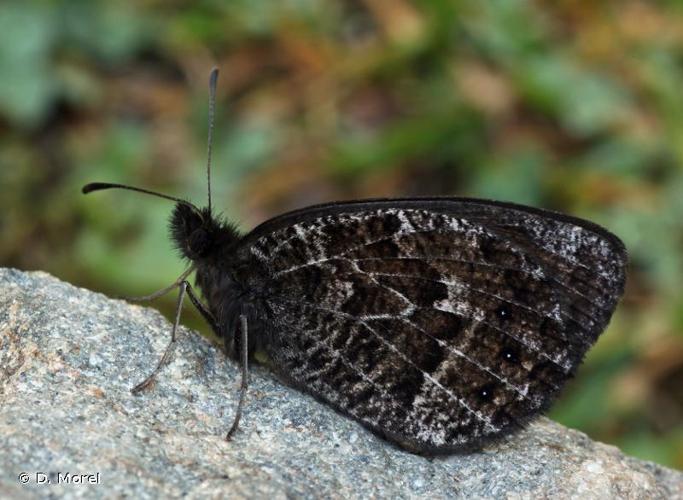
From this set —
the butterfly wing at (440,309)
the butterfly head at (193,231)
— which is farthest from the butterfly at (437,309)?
the butterfly head at (193,231)

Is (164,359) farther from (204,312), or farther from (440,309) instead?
(440,309)

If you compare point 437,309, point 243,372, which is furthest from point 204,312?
point 437,309

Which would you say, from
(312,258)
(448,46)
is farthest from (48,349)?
(448,46)

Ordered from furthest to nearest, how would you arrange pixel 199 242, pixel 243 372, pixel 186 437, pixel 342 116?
pixel 342 116 < pixel 199 242 < pixel 243 372 < pixel 186 437

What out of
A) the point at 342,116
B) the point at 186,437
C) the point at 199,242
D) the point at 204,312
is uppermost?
the point at 342,116

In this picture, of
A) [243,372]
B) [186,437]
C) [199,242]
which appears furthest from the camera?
[199,242]

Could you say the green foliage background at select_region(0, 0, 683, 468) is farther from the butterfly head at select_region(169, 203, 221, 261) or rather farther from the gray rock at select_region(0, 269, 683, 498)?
the gray rock at select_region(0, 269, 683, 498)

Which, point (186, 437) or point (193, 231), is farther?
point (193, 231)

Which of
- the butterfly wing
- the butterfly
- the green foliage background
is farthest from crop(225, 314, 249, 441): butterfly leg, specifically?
the green foliage background
